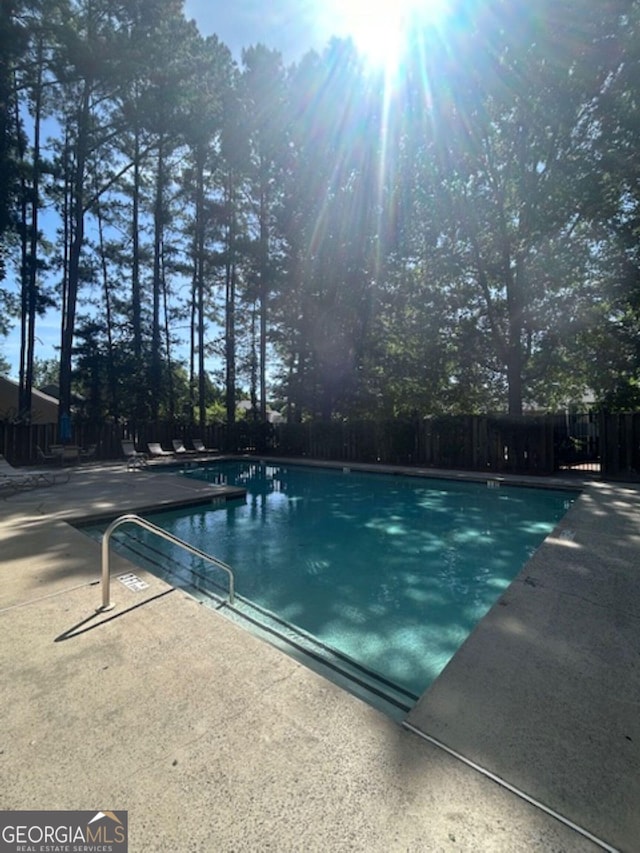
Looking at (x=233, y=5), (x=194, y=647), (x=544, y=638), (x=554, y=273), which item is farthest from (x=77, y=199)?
(x=544, y=638)

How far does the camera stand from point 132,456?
43.8 ft

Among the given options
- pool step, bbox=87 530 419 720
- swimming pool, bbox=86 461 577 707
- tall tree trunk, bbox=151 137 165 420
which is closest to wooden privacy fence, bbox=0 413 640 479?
tall tree trunk, bbox=151 137 165 420

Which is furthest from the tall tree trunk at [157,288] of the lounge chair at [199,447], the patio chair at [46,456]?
the patio chair at [46,456]

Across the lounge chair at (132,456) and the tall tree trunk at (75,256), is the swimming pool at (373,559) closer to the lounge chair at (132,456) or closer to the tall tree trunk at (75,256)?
the lounge chair at (132,456)

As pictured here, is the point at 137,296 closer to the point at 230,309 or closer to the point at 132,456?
the point at 230,309

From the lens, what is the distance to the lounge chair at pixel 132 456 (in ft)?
40.0

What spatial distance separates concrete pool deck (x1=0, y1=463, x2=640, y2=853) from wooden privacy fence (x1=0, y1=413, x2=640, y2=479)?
8.02 metres

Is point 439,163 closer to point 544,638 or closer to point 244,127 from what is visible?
point 244,127

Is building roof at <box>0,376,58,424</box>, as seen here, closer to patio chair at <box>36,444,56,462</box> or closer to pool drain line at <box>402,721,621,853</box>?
patio chair at <box>36,444,56,462</box>

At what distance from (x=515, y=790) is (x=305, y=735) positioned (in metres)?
0.77

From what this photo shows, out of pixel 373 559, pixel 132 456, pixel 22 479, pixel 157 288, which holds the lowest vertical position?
pixel 373 559

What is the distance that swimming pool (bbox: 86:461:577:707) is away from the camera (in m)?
3.16

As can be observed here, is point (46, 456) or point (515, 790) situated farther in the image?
point (46, 456)

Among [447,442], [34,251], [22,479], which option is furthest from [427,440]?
[34,251]
